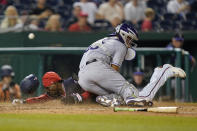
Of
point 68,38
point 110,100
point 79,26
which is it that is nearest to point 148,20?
point 79,26

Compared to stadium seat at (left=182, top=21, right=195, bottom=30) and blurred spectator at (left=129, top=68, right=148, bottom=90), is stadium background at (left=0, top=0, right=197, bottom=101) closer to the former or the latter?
stadium seat at (left=182, top=21, right=195, bottom=30)

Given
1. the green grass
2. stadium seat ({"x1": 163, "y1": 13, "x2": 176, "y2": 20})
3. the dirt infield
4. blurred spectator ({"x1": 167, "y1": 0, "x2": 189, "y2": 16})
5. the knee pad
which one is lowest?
the green grass

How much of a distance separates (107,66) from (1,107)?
1.92 meters

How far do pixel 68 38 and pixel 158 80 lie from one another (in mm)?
5885

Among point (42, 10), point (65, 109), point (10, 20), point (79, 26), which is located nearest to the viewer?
point (65, 109)

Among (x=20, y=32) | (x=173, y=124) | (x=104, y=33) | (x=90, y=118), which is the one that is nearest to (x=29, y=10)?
(x=20, y=32)

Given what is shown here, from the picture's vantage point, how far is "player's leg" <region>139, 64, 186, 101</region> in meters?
10.1

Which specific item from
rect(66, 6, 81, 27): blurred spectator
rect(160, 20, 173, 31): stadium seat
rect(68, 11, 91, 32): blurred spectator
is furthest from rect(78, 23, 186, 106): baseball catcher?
rect(160, 20, 173, 31): stadium seat

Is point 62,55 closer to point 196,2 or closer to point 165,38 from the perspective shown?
point 165,38

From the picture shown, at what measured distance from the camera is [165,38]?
53.4 ft

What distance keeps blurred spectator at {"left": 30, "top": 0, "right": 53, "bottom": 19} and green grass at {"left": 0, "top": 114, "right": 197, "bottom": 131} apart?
24.6ft

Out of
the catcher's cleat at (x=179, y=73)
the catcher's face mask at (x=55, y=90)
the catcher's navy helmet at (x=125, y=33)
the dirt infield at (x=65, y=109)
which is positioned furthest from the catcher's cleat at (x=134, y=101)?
the catcher's face mask at (x=55, y=90)

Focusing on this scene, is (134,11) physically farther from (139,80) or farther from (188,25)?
(139,80)

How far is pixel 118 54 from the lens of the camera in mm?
9992
